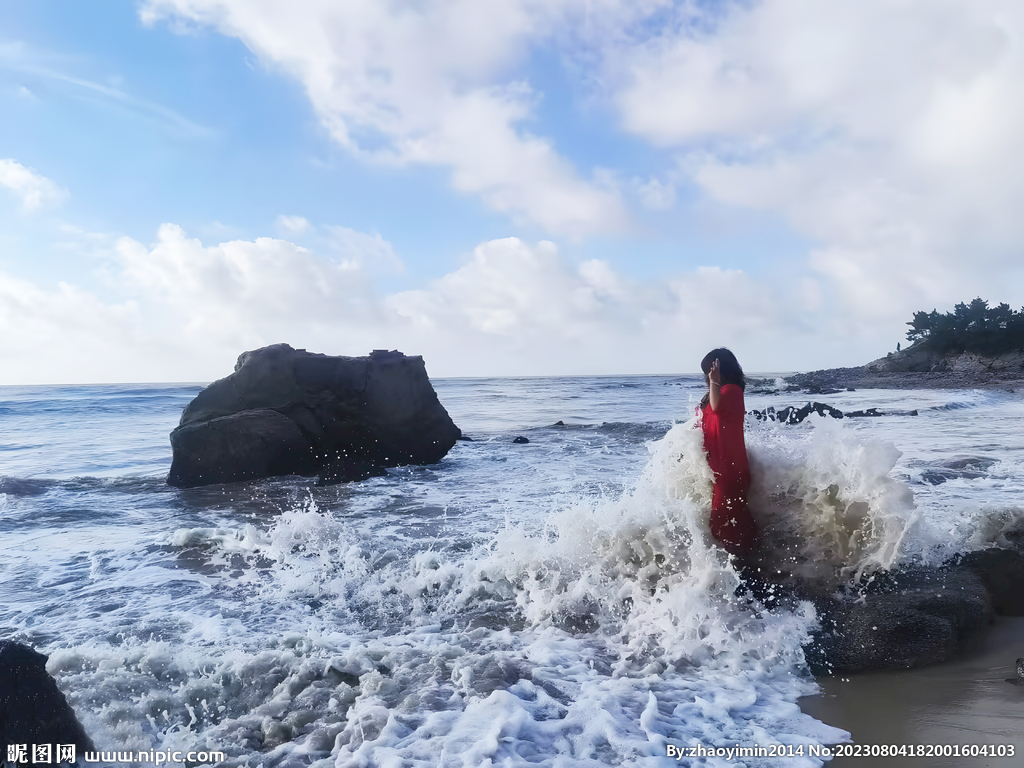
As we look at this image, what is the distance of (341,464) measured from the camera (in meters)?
12.6

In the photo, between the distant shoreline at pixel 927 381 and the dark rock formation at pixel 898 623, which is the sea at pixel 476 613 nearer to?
the dark rock formation at pixel 898 623

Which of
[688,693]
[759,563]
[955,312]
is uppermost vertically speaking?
[955,312]

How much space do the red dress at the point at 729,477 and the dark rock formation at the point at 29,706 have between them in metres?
4.65

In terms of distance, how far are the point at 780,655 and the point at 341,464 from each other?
9.96 metres

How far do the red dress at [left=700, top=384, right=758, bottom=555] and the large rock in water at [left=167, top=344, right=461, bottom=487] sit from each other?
8293mm

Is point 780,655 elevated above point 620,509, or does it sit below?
below

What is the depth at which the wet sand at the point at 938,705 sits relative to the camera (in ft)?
10.4

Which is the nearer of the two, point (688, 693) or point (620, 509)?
point (688, 693)

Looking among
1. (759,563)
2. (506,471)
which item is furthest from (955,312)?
(759,563)

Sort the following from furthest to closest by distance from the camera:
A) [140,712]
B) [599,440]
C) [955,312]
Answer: [955,312] → [599,440] → [140,712]

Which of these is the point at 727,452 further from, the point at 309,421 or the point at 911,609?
the point at 309,421

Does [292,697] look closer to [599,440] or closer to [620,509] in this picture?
[620,509]

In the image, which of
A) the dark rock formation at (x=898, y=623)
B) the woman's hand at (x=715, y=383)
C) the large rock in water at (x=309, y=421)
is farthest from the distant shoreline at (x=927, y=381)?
the woman's hand at (x=715, y=383)

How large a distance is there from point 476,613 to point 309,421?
8.69 meters
